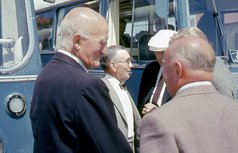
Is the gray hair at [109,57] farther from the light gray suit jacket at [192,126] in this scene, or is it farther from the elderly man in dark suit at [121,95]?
the light gray suit jacket at [192,126]

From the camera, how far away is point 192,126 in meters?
1.98

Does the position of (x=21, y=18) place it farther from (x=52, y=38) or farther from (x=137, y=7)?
(x=52, y=38)

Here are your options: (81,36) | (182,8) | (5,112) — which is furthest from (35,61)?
(182,8)

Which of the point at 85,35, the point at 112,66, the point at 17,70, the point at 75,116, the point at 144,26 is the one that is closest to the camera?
the point at 75,116

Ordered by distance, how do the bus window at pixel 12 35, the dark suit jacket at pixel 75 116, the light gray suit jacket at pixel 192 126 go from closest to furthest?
1. the light gray suit jacket at pixel 192 126
2. the dark suit jacket at pixel 75 116
3. the bus window at pixel 12 35

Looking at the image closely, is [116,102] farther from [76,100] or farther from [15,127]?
[76,100]

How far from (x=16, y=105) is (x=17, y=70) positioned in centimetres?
→ 25

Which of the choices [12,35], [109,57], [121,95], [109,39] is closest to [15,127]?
[12,35]

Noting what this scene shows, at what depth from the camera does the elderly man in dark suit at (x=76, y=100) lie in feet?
7.63

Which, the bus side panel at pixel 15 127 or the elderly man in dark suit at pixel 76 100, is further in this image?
the bus side panel at pixel 15 127

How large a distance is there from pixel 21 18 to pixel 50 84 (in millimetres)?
1332

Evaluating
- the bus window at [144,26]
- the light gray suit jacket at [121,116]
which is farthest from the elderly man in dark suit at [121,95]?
the bus window at [144,26]

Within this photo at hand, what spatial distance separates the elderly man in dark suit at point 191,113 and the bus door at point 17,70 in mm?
1515

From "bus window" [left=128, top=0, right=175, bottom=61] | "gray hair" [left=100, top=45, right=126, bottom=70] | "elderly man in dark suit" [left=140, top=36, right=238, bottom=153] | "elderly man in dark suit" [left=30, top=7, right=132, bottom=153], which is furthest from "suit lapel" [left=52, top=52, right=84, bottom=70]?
"bus window" [left=128, top=0, right=175, bottom=61]
